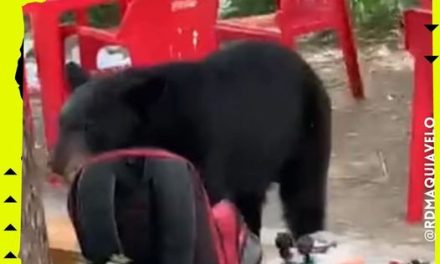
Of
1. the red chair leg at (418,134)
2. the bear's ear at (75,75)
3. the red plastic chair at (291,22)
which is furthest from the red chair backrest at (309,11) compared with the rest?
the bear's ear at (75,75)

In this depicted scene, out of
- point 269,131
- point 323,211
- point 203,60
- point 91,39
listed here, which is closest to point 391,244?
point 323,211

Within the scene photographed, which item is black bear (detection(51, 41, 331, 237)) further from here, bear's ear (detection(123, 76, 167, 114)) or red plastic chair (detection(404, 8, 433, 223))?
red plastic chair (detection(404, 8, 433, 223))

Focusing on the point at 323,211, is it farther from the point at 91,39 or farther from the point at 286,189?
the point at 91,39

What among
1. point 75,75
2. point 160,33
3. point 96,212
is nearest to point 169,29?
point 160,33

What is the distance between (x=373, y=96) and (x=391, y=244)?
18 centimetres

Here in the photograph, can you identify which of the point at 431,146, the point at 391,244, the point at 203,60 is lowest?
the point at 391,244

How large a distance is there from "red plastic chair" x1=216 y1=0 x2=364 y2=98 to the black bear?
0.02 metres

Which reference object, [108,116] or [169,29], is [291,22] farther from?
[108,116]

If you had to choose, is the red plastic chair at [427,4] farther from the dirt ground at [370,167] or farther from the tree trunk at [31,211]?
the tree trunk at [31,211]

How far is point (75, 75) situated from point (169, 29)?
0.39ft

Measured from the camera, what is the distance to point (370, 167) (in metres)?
1.63

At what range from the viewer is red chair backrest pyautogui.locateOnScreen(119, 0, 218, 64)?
5.17 ft

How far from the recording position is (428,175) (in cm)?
162

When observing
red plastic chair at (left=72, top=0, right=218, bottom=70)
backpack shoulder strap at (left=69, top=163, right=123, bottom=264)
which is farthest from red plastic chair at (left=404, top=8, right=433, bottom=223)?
backpack shoulder strap at (left=69, top=163, right=123, bottom=264)
